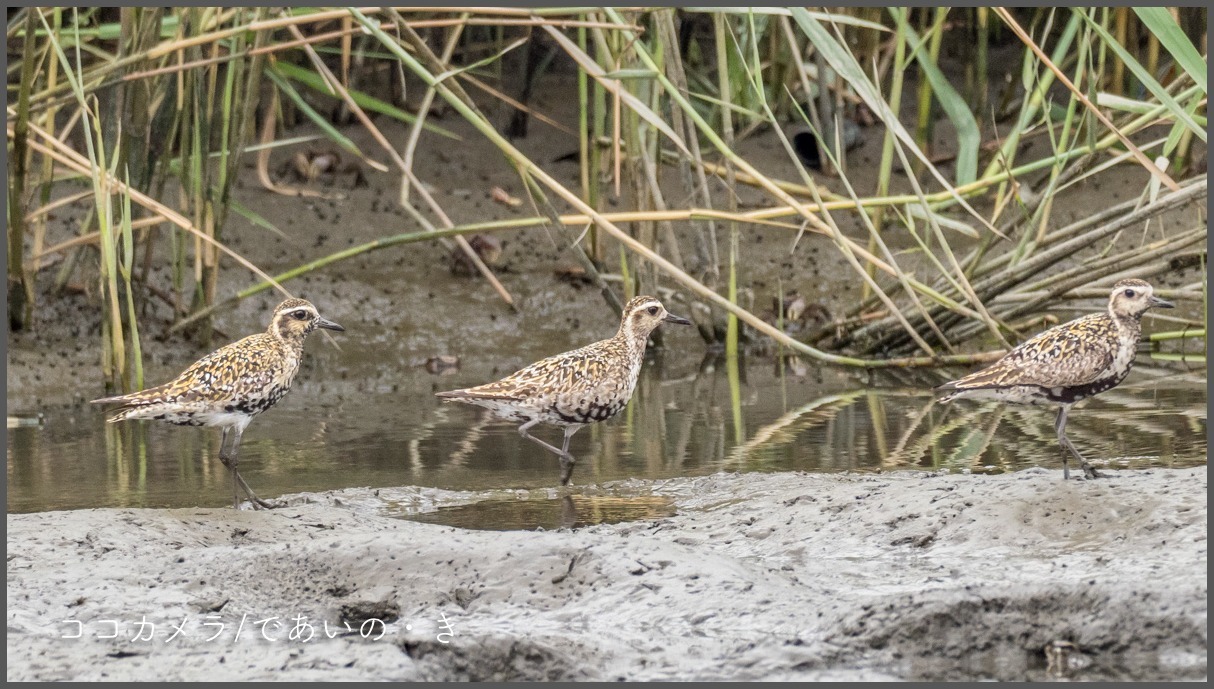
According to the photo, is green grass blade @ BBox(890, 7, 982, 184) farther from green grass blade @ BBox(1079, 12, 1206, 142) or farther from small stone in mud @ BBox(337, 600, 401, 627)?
small stone in mud @ BBox(337, 600, 401, 627)

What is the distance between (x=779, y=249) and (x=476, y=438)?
4632mm

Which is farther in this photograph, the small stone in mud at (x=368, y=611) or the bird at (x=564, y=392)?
the bird at (x=564, y=392)

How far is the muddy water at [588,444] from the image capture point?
22.9 feet

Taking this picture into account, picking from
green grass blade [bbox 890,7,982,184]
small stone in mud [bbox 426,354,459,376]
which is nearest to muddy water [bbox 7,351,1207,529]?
small stone in mud [bbox 426,354,459,376]

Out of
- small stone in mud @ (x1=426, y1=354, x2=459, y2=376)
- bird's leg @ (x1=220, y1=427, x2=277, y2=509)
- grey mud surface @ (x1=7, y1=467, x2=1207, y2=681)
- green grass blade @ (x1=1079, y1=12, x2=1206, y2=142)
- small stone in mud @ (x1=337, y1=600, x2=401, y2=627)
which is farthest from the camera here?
small stone in mud @ (x1=426, y1=354, x2=459, y2=376)

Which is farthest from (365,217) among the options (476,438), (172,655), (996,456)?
(172,655)

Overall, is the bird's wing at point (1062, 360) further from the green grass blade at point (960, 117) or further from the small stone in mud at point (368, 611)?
the small stone in mud at point (368, 611)

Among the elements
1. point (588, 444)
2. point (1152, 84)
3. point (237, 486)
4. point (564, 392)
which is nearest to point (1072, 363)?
point (1152, 84)

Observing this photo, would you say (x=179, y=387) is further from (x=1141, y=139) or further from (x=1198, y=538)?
(x=1141, y=139)

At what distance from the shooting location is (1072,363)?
6.37m

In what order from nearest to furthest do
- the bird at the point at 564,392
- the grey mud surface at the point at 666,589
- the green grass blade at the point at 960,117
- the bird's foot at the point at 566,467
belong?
1. the grey mud surface at the point at 666,589
2. the bird's foot at the point at 566,467
3. the bird at the point at 564,392
4. the green grass blade at the point at 960,117

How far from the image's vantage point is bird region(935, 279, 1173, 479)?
6.37m

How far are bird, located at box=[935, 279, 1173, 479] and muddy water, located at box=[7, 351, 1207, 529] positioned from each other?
2.18 feet

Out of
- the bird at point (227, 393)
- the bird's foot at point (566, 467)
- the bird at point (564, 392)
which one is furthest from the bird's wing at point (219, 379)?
the bird's foot at point (566, 467)
